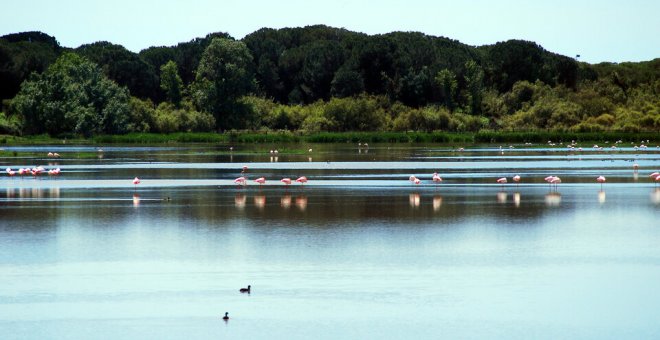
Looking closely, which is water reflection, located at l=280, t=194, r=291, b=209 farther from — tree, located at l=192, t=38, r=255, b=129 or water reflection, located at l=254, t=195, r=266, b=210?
tree, located at l=192, t=38, r=255, b=129

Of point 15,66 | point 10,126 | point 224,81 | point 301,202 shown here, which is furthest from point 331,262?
point 15,66

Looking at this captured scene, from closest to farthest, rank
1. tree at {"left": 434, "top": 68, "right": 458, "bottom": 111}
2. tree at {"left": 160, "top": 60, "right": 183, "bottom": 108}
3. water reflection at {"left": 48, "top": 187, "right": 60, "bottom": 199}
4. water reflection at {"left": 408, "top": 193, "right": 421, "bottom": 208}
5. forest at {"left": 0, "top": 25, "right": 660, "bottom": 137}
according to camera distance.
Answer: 1. water reflection at {"left": 408, "top": 193, "right": 421, "bottom": 208}
2. water reflection at {"left": 48, "top": 187, "right": 60, "bottom": 199}
3. forest at {"left": 0, "top": 25, "right": 660, "bottom": 137}
4. tree at {"left": 160, "top": 60, "right": 183, "bottom": 108}
5. tree at {"left": 434, "top": 68, "right": 458, "bottom": 111}

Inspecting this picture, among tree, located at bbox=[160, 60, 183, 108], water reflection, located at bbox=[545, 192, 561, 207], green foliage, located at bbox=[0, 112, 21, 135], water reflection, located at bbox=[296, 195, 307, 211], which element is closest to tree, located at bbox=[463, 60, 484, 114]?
tree, located at bbox=[160, 60, 183, 108]

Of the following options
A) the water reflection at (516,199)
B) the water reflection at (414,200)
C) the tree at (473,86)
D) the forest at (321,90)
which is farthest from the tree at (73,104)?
the water reflection at (516,199)

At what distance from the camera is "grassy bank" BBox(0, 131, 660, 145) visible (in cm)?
10231

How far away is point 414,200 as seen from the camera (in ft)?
116

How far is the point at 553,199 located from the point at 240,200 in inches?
413

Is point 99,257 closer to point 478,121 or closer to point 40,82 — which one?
point 40,82

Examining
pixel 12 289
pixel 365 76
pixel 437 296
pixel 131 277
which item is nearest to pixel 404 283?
pixel 437 296

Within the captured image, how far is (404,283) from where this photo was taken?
19.2 meters

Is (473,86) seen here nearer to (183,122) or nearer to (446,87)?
(446,87)

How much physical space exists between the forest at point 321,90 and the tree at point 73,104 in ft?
0.43

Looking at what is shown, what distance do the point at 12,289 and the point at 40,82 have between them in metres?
88.1

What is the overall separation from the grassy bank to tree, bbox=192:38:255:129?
2.66 m
